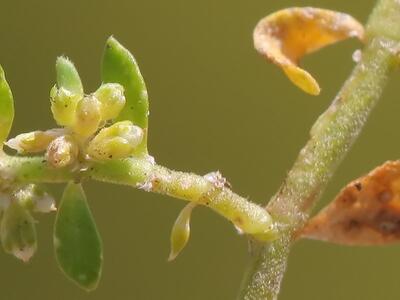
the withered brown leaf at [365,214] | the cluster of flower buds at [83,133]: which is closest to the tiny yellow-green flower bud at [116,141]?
the cluster of flower buds at [83,133]

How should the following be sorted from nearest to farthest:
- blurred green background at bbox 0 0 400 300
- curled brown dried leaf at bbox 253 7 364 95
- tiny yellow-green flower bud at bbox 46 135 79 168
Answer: tiny yellow-green flower bud at bbox 46 135 79 168 → curled brown dried leaf at bbox 253 7 364 95 → blurred green background at bbox 0 0 400 300

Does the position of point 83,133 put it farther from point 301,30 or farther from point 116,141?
point 301,30

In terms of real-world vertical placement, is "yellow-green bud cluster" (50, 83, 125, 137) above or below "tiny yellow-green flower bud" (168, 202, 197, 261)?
above

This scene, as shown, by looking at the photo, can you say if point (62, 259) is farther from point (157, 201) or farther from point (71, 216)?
point (157, 201)

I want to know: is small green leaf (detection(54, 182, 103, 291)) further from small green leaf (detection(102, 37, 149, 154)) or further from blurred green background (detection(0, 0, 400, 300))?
blurred green background (detection(0, 0, 400, 300))

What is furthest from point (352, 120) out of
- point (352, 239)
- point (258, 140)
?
point (258, 140)

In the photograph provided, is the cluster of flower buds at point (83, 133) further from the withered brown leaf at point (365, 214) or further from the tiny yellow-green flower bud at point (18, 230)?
the withered brown leaf at point (365, 214)

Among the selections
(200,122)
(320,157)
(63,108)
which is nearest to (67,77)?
(63,108)

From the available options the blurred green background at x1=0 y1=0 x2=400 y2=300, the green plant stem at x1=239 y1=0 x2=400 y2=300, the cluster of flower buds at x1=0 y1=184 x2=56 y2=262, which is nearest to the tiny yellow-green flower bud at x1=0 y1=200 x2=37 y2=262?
the cluster of flower buds at x1=0 y1=184 x2=56 y2=262
